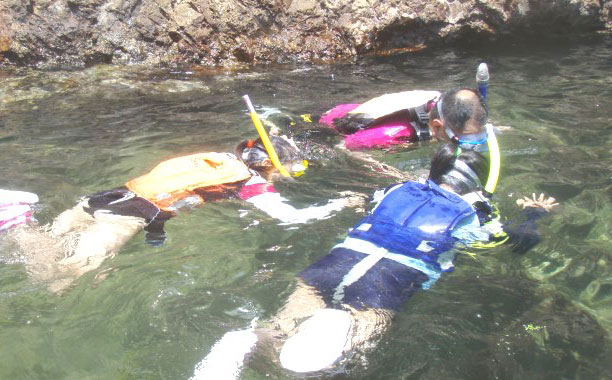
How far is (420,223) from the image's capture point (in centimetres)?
286

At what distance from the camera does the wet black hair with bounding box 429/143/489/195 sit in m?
2.99

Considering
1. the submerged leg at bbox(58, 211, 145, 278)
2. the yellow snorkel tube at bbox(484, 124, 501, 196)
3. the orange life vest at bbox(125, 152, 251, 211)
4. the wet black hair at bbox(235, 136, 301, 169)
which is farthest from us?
the wet black hair at bbox(235, 136, 301, 169)

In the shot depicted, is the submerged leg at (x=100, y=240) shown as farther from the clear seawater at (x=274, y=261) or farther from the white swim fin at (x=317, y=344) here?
the white swim fin at (x=317, y=344)

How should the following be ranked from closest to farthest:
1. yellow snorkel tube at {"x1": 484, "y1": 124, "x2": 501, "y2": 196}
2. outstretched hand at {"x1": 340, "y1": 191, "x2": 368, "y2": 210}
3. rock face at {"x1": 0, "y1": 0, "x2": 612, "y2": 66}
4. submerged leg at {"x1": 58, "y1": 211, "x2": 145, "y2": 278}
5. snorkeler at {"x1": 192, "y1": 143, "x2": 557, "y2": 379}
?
snorkeler at {"x1": 192, "y1": 143, "x2": 557, "y2": 379} → yellow snorkel tube at {"x1": 484, "y1": 124, "x2": 501, "y2": 196} → submerged leg at {"x1": 58, "y1": 211, "x2": 145, "y2": 278} → outstretched hand at {"x1": 340, "y1": 191, "x2": 368, "y2": 210} → rock face at {"x1": 0, "y1": 0, "x2": 612, "y2": 66}

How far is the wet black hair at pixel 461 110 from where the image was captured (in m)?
2.99

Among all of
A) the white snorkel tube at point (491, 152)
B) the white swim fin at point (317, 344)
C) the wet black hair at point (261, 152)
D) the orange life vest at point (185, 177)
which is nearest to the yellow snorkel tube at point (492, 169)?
the white snorkel tube at point (491, 152)

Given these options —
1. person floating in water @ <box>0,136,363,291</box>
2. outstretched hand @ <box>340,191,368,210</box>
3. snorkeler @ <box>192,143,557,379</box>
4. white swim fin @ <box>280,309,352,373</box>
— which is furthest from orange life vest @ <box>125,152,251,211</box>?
white swim fin @ <box>280,309,352,373</box>

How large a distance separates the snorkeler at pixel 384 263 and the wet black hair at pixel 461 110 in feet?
0.43

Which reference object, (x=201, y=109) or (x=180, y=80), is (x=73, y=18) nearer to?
(x=180, y=80)

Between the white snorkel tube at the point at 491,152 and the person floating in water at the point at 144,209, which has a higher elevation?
the white snorkel tube at the point at 491,152

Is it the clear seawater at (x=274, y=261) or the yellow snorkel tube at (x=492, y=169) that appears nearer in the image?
the clear seawater at (x=274, y=261)

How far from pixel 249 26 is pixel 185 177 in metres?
4.64

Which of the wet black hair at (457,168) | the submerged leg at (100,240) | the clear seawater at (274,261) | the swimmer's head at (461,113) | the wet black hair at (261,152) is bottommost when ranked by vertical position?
the clear seawater at (274,261)

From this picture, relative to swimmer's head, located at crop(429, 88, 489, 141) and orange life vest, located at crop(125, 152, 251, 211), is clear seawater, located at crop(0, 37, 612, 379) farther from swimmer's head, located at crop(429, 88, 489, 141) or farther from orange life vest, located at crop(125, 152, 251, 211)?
swimmer's head, located at crop(429, 88, 489, 141)
